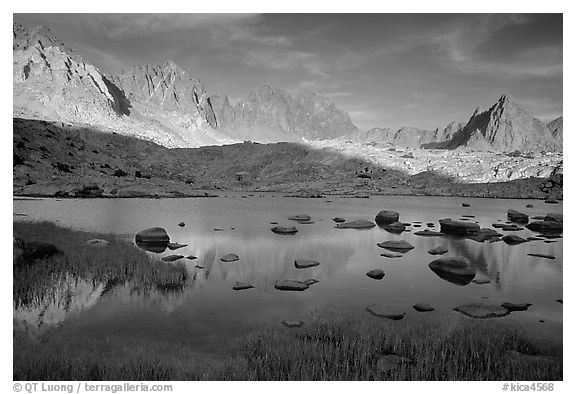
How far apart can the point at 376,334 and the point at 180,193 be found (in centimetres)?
7150

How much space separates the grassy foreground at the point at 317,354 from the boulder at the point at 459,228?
22.6m

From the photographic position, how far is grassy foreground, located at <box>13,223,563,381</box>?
→ 7809mm

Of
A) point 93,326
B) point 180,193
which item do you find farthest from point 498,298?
point 180,193

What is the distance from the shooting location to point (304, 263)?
19891mm

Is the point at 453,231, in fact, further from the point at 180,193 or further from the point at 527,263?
the point at 180,193

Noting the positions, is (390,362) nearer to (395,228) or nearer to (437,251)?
(437,251)

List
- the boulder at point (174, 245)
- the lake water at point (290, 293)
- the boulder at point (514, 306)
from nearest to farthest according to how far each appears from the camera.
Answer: the lake water at point (290, 293)
the boulder at point (514, 306)
the boulder at point (174, 245)

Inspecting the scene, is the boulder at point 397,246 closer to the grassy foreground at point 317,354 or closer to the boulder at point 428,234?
the boulder at point 428,234

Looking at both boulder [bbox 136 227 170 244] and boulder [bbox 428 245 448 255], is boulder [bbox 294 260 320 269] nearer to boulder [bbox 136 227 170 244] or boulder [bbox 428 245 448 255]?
boulder [bbox 428 245 448 255]

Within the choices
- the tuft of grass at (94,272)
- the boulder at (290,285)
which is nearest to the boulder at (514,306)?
the boulder at (290,285)

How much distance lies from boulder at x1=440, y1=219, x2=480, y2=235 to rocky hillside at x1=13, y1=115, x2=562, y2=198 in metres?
54.3

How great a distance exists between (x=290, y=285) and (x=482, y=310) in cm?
699

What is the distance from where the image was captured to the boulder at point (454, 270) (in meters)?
17.9
